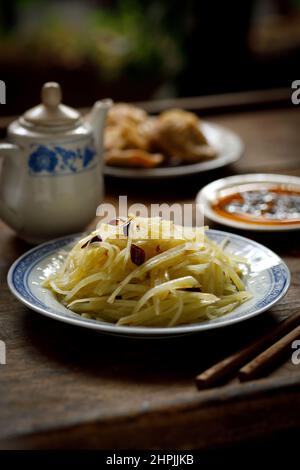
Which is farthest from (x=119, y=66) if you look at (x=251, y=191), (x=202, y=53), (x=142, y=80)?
(x=251, y=191)

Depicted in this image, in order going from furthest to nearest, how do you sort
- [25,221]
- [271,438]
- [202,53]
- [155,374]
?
[202,53] < [25,221] < [271,438] < [155,374]

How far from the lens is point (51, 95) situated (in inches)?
69.1

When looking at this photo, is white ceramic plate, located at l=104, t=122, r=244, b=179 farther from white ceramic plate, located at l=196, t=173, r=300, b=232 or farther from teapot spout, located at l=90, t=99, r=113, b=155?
teapot spout, located at l=90, t=99, r=113, b=155

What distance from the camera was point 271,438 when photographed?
1342mm

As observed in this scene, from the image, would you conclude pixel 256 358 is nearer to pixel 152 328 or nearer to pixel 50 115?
pixel 152 328

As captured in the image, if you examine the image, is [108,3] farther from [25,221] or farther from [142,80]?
[25,221]

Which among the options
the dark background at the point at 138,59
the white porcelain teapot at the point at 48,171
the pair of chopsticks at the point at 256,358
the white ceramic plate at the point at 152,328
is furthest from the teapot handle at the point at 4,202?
the dark background at the point at 138,59

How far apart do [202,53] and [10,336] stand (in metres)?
3.36

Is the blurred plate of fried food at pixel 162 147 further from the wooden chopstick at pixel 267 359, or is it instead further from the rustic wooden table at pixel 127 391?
the wooden chopstick at pixel 267 359

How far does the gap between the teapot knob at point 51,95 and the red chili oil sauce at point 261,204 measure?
539mm

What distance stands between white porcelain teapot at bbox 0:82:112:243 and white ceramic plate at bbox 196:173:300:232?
33 cm

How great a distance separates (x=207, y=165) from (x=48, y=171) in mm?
684

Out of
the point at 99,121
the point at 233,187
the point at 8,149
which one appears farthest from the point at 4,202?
the point at 233,187

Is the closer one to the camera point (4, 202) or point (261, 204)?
point (4, 202)
